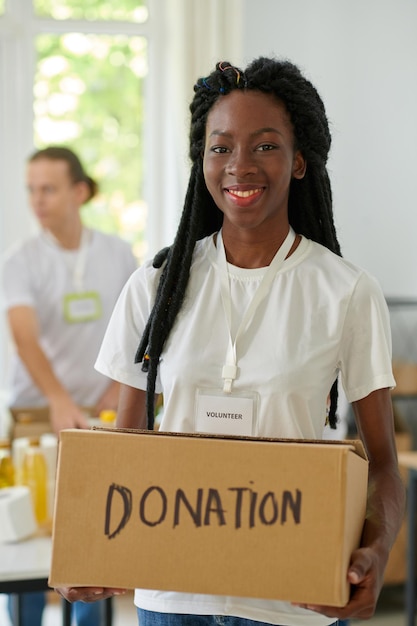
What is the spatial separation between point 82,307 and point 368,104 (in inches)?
81.1

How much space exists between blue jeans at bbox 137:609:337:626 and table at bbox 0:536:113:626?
2.21ft

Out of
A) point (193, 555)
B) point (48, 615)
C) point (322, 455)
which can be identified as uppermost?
point (322, 455)

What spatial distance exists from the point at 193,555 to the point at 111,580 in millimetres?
103

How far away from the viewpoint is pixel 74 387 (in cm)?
352

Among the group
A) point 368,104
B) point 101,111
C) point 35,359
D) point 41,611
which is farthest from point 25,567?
point 368,104

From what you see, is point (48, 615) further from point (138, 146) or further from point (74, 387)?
point (138, 146)

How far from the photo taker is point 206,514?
41.5 inches

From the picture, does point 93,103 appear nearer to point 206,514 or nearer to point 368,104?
point 368,104

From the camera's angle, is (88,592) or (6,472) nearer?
(88,592)

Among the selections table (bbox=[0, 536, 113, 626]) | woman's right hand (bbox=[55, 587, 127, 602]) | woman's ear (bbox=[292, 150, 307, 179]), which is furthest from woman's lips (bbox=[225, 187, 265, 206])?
table (bbox=[0, 536, 113, 626])

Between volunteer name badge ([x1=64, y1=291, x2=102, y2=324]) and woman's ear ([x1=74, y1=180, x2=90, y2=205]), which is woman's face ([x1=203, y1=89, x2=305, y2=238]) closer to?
volunteer name badge ([x1=64, y1=291, x2=102, y2=324])

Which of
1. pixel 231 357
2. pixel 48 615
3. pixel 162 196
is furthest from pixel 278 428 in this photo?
pixel 162 196

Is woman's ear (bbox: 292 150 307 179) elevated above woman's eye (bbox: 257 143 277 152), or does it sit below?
below

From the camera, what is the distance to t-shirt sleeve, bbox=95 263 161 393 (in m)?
1.32
